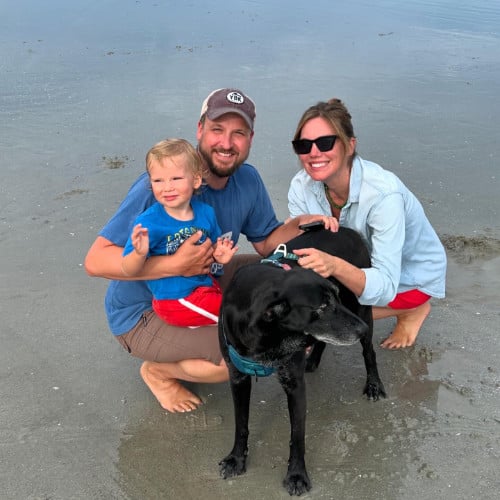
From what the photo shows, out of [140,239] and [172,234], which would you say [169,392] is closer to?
[172,234]

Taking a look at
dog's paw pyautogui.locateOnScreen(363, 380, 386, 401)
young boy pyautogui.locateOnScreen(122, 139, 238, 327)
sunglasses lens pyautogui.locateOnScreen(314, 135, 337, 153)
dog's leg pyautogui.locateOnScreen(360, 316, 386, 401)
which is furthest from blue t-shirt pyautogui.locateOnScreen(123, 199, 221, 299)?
dog's paw pyautogui.locateOnScreen(363, 380, 386, 401)

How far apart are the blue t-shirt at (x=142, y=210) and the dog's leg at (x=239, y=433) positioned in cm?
86

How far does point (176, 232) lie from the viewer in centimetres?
313

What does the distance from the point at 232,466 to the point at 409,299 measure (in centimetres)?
170

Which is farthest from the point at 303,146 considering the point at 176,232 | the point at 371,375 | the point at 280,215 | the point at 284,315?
the point at 280,215

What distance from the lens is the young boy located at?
297 cm

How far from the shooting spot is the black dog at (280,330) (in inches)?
101

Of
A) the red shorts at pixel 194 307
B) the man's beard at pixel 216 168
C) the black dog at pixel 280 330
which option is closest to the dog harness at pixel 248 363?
the black dog at pixel 280 330

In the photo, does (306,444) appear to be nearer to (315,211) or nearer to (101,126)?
(315,211)

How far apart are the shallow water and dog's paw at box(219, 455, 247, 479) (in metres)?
0.06

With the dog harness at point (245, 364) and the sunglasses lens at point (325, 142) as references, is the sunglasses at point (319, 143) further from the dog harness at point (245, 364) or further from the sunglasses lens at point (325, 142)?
the dog harness at point (245, 364)

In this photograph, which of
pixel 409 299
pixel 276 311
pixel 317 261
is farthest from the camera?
pixel 409 299

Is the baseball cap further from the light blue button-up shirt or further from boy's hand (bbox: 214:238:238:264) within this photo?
boy's hand (bbox: 214:238:238:264)

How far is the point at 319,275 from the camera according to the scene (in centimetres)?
276
